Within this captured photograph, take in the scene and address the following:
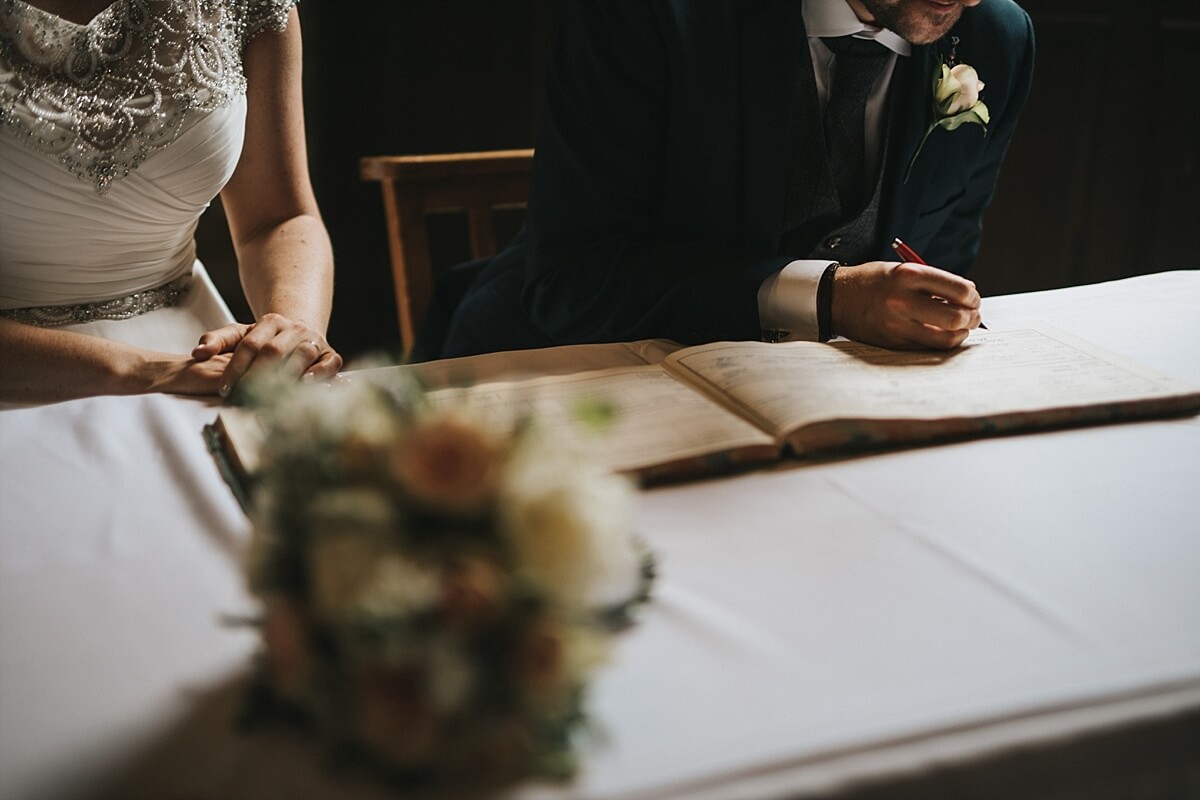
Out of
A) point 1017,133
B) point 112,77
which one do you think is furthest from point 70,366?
point 1017,133

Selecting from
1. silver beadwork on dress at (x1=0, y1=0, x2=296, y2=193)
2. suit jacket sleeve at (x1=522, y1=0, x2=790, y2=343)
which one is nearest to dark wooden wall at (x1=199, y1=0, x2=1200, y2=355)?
silver beadwork on dress at (x1=0, y1=0, x2=296, y2=193)

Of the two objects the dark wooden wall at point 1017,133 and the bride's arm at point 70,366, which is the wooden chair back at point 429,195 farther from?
the dark wooden wall at point 1017,133

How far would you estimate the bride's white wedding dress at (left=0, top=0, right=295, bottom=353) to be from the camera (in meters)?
1.45

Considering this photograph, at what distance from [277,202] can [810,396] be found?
3.43 feet

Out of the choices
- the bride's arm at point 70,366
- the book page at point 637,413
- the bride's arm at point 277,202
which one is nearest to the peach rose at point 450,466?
the book page at point 637,413

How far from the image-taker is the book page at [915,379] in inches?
39.3

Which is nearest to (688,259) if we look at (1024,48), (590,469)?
(1024,48)

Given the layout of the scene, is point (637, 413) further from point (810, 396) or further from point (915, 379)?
point (915, 379)

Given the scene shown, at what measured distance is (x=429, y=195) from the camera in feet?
6.30

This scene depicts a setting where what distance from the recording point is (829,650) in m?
0.68

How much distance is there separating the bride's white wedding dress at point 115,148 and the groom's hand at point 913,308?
96 centimetres

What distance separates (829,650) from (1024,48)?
141cm

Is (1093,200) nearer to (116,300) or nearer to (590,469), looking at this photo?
(116,300)

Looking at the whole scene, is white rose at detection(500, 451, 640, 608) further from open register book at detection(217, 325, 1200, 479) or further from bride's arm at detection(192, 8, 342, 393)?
bride's arm at detection(192, 8, 342, 393)
